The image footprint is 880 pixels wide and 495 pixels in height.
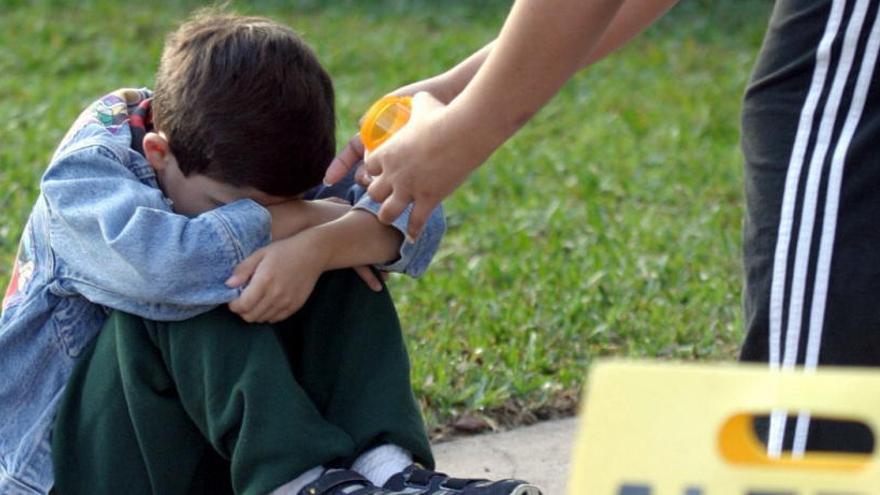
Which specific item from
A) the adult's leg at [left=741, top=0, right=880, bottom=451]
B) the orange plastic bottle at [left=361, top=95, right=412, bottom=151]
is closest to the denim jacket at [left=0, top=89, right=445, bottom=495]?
the orange plastic bottle at [left=361, top=95, right=412, bottom=151]

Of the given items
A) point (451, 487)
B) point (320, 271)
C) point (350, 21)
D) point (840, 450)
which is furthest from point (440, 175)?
point (350, 21)

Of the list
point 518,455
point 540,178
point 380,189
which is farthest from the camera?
point 540,178

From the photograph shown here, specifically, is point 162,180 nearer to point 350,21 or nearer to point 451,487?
point 451,487

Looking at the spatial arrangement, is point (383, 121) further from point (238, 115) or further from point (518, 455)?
point (518, 455)

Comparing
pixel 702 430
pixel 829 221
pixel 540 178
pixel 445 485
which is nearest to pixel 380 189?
pixel 445 485

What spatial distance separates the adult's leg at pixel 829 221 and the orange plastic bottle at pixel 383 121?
2.11ft

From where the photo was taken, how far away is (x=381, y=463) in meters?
2.52

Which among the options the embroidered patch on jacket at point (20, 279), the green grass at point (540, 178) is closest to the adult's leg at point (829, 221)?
the embroidered patch on jacket at point (20, 279)

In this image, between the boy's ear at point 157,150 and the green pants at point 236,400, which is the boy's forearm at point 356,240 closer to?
the green pants at point 236,400

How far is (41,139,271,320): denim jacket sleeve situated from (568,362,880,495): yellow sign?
1193mm

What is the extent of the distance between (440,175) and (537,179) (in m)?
3.15

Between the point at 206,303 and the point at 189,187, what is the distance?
0.82 feet

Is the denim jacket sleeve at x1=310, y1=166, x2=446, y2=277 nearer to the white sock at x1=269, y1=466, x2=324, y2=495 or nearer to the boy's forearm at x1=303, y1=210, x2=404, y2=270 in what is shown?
the boy's forearm at x1=303, y1=210, x2=404, y2=270

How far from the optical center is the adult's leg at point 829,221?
6.70ft
